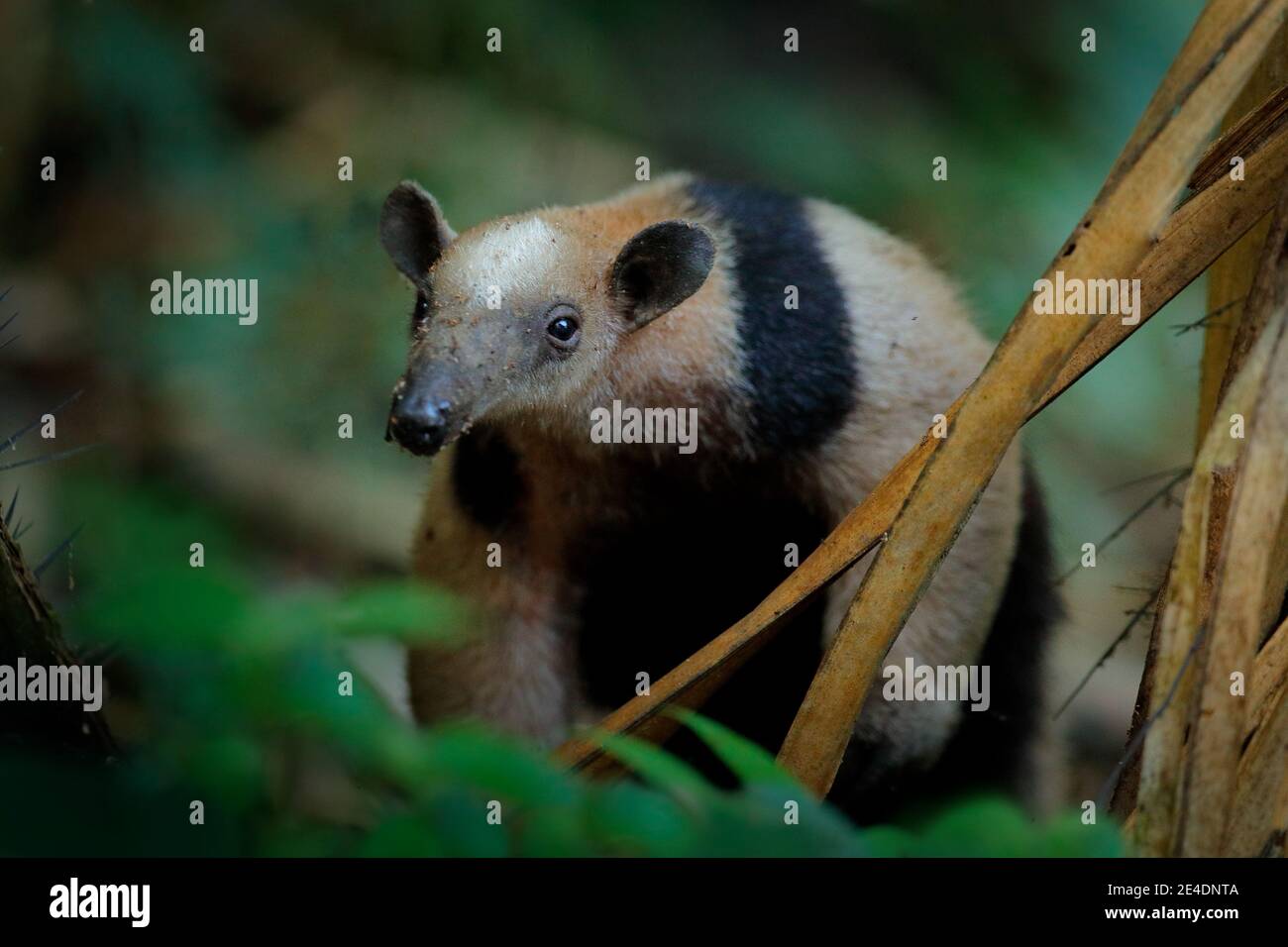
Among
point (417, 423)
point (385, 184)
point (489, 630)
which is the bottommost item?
point (489, 630)

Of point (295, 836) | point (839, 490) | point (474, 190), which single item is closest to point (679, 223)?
point (839, 490)

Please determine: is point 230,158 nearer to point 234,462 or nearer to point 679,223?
point 234,462

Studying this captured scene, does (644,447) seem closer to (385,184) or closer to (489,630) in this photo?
(489,630)

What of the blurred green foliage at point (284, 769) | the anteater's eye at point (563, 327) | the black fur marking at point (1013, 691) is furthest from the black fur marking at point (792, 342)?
the blurred green foliage at point (284, 769)

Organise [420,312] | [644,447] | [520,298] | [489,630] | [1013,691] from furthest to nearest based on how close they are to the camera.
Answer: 1. [1013,691]
2. [489,630]
3. [644,447]
4. [420,312]
5. [520,298]

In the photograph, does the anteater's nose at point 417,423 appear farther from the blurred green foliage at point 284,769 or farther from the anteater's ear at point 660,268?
the blurred green foliage at point 284,769

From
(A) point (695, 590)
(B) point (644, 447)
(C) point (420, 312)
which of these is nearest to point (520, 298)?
(C) point (420, 312)
